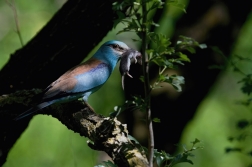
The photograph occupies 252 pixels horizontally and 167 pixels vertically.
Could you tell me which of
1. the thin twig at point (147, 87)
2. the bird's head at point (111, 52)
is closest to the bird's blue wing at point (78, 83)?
the bird's head at point (111, 52)

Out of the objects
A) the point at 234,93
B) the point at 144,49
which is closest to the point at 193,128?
the point at 234,93

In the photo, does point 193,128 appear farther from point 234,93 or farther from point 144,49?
point 144,49

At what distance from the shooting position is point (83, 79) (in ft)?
13.7

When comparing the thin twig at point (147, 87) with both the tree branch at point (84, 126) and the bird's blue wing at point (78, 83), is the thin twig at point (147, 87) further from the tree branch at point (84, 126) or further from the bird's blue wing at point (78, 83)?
the bird's blue wing at point (78, 83)

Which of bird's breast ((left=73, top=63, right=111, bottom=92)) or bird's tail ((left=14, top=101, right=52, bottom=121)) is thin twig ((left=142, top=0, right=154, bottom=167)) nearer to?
bird's tail ((left=14, top=101, right=52, bottom=121))

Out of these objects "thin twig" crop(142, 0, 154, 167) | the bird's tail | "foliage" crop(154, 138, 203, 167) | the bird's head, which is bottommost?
the bird's head

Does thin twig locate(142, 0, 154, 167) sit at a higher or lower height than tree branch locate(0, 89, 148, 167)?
higher

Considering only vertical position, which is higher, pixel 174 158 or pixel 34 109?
pixel 174 158

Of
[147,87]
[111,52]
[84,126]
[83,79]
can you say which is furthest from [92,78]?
[147,87]

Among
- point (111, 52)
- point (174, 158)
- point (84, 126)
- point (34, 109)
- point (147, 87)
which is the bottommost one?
point (111, 52)

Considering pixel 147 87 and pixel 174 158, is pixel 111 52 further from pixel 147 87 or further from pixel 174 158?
pixel 174 158

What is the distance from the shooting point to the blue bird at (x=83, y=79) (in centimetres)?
378

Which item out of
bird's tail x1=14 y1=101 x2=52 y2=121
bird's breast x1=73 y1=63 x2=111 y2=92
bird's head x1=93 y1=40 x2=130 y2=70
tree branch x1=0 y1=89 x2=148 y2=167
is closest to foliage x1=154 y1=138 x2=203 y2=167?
tree branch x1=0 y1=89 x2=148 y2=167

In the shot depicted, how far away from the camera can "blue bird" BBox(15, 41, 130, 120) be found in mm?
3775
